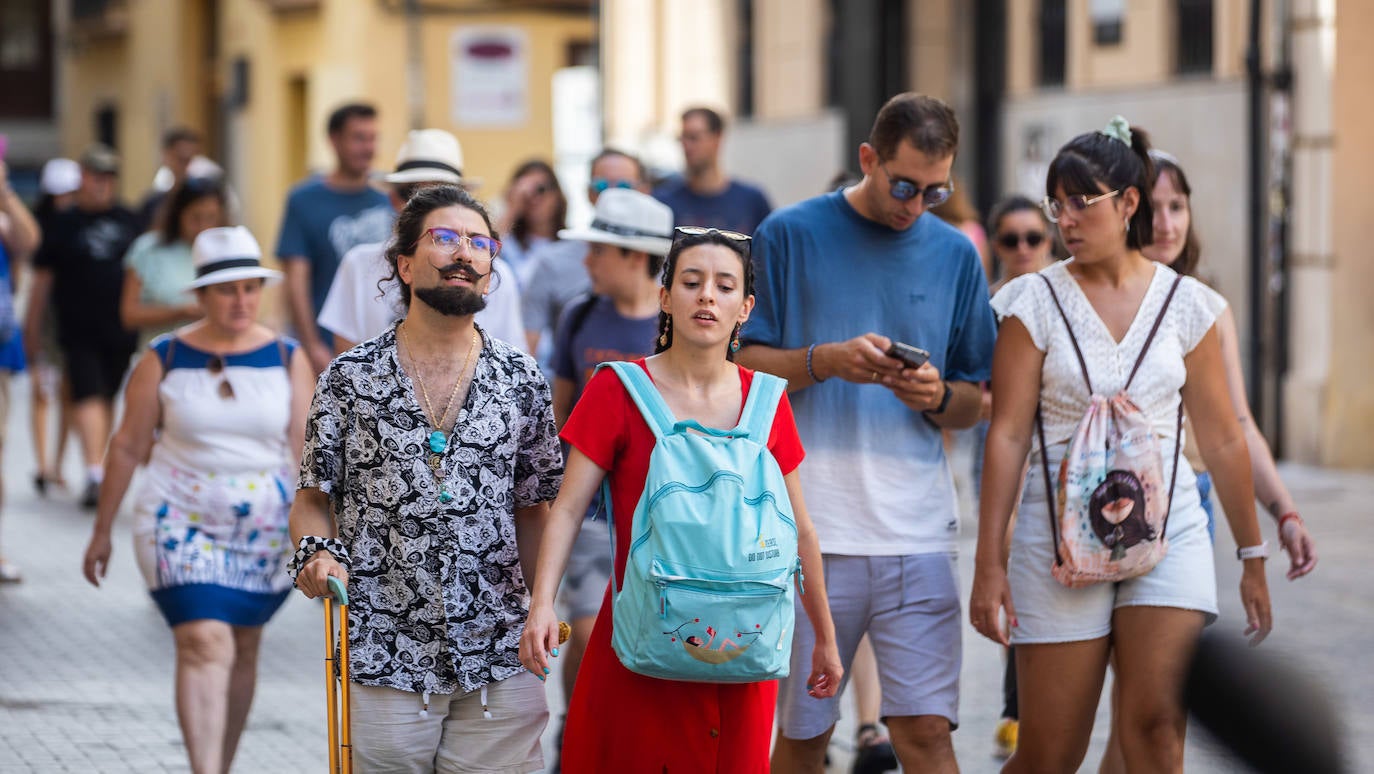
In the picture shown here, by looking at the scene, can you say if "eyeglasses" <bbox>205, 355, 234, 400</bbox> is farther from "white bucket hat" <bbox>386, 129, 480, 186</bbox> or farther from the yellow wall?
the yellow wall

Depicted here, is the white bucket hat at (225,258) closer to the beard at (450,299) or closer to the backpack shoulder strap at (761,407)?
the beard at (450,299)

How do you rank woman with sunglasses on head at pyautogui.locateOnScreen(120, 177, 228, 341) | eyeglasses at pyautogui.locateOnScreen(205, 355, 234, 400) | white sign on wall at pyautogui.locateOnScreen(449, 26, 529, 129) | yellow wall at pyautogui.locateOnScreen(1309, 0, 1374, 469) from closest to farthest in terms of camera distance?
eyeglasses at pyautogui.locateOnScreen(205, 355, 234, 400) → woman with sunglasses on head at pyautogui.locateOnScreen(120, 177, 228, 341) → yellow wall at pyautogui.locateOnScreen(1309, 0, 1374, 469) → white sign on wall at pyautogui.locateOnScreen(449, 26, 529, 129)

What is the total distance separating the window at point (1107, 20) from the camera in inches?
642

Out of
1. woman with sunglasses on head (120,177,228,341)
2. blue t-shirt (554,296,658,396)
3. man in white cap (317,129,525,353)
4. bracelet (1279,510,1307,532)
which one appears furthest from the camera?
woman with sunglasses on head (120,177,228,341)

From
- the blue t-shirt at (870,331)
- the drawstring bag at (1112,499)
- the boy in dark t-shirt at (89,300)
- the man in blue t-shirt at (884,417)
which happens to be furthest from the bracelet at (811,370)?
the boy in dark t-shirt at (89,300)

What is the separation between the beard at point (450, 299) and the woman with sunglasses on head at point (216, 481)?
1605 millimetres

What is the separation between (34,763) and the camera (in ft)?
21.5

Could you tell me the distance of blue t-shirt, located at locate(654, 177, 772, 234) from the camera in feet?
32.4

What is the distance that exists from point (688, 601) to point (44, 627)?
5881mm

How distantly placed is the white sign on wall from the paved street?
30.2 feet

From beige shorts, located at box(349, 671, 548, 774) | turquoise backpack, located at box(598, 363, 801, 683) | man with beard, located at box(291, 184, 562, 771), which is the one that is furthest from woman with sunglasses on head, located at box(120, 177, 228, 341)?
turquoise backpack, located at box(598, 363, 801, 683)

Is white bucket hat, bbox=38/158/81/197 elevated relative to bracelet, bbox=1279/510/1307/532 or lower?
elevated

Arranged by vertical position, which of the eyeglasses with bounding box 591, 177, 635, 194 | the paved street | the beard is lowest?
the paved street

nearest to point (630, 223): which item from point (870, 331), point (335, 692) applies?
point (870, 331)
